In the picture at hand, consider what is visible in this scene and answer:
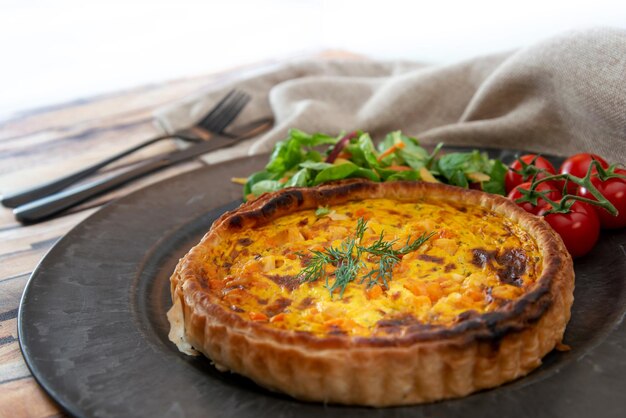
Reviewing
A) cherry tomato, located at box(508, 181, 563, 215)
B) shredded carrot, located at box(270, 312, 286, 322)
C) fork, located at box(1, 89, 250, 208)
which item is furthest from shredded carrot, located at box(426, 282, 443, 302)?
fork, located at box(1, 89, 250, 208)

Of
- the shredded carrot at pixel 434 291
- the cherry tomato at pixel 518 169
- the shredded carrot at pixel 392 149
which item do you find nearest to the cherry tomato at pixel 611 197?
the cherry tomato at pixel 518 169

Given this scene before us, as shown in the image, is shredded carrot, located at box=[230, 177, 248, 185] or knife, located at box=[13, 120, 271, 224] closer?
knife, located at box=[13, 120, 271, 224]

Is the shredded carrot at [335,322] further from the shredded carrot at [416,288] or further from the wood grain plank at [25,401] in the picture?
the wood grain plank at [25,401]

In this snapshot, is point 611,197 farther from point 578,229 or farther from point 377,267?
point 377,267

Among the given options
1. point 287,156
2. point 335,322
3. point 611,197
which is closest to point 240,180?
point 287,156

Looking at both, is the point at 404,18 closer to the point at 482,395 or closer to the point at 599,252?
the point at 599,252

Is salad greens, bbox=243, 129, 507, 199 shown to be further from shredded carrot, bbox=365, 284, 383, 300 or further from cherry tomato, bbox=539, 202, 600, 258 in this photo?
shredded carrot, bbox=365, 284, 383, 300

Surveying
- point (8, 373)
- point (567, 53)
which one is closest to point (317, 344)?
point (8, 373)
